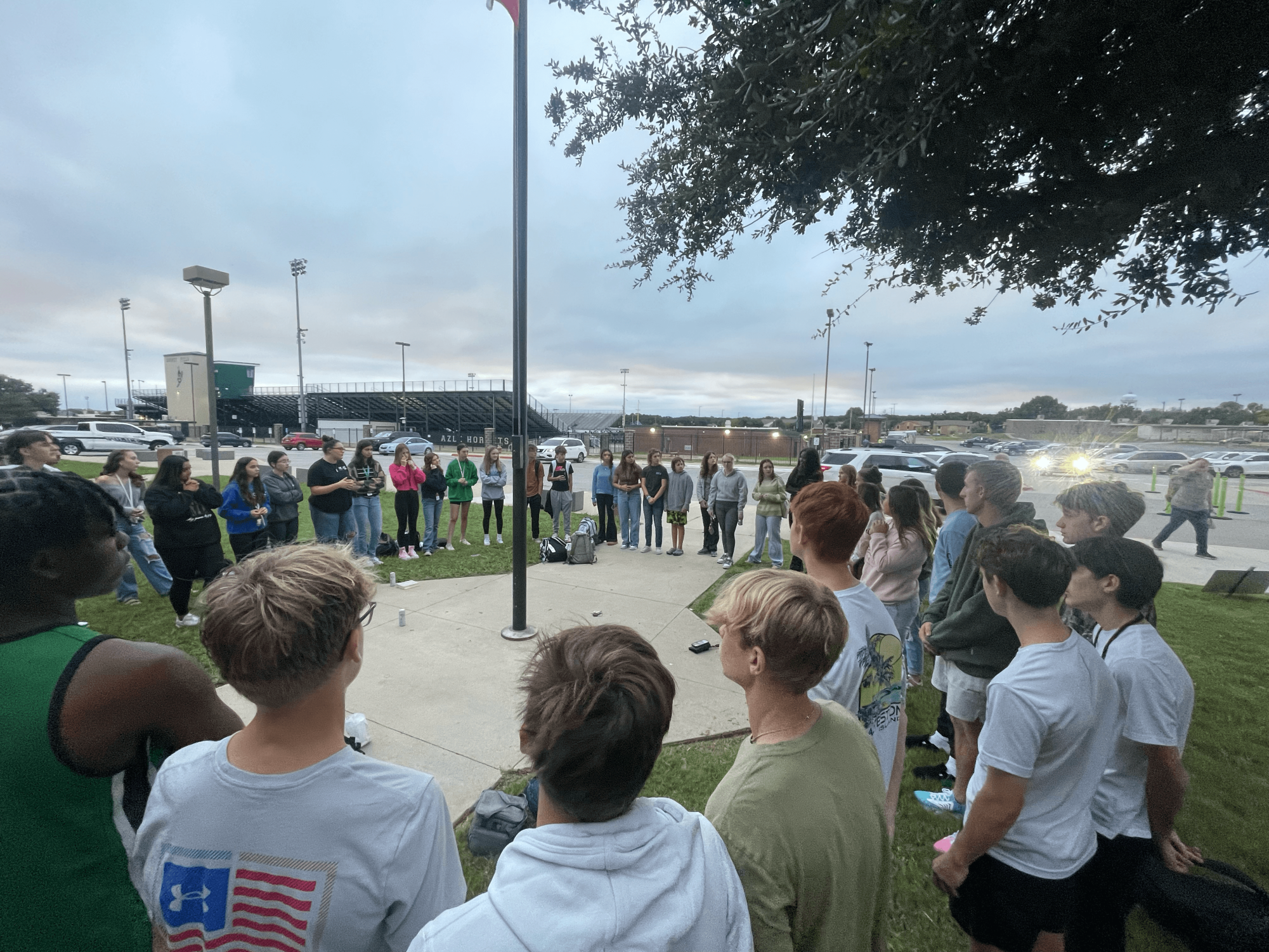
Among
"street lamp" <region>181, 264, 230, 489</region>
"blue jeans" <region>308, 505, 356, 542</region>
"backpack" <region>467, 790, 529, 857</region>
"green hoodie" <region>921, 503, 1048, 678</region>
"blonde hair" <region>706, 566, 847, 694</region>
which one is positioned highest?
"street lamp" <region>181, 264, 230, 489</region>

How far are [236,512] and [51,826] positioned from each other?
5.74 m

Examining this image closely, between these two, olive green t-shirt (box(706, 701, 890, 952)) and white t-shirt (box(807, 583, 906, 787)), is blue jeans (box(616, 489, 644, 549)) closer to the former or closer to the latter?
white t-shirt (box(807, 583, 906, 787))

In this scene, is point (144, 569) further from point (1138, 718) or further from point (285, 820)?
point (1138, 718)

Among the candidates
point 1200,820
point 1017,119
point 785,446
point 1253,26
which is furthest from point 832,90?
point 785,446

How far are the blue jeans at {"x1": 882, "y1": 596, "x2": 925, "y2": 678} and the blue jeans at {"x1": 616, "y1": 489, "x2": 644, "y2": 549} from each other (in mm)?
5222

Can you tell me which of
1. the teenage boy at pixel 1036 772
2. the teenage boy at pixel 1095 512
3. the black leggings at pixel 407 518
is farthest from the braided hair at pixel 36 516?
the black leggings at pixel 407 518

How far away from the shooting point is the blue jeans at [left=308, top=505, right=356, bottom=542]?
6.92 metres

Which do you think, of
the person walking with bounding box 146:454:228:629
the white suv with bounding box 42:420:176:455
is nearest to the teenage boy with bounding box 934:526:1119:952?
the person walking with bounding box 146:454:228:629

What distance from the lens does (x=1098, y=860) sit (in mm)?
1894

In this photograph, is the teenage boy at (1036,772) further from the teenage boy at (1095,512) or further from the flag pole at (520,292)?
the flag pole at (520,292)

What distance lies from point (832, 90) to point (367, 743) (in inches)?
183

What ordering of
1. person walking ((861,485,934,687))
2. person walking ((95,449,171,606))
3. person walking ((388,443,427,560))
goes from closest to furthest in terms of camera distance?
person walking ((861,485,934,687)) < person walking ((95,449,171,606)) < person walking ((388,443,427,560))

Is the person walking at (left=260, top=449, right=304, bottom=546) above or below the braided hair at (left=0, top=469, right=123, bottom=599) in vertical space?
below

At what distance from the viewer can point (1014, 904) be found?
5.68 ft
